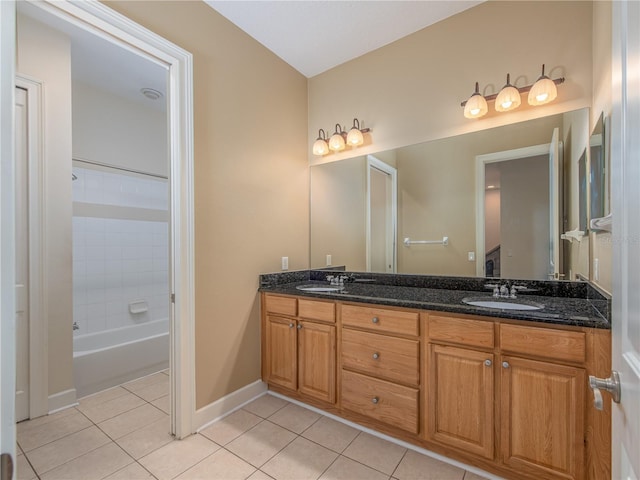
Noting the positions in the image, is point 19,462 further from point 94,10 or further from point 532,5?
point 532,5

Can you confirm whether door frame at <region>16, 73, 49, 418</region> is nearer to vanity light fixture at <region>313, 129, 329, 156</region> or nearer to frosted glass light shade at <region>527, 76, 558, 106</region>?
vanity light fixture at <region>313, 129, 329, 156</region>

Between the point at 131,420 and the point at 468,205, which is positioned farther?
the point at 468,205

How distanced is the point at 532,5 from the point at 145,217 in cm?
398

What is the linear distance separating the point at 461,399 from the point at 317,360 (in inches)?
36.8

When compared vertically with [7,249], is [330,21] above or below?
above

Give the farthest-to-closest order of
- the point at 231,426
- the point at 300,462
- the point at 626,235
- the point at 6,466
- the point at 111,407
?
1. the point at 111,407
2. the point at 231,426
3. the point at 300,462
4. the point at 626,235
5. the point at 6,466

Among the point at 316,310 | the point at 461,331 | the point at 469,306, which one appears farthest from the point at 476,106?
the point at 316,310

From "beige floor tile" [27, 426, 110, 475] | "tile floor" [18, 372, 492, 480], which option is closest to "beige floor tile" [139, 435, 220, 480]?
"tile floor" [18, 372, 492, 480]

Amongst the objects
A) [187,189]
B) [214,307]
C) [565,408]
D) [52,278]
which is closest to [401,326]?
[565,408]

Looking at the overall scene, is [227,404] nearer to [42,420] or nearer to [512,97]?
[42,420]

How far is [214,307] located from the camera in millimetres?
2064

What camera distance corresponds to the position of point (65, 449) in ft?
5.65

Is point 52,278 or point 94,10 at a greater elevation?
point 94,10

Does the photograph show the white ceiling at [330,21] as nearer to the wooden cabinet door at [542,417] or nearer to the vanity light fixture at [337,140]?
the vanity light fixture at [337,140]
